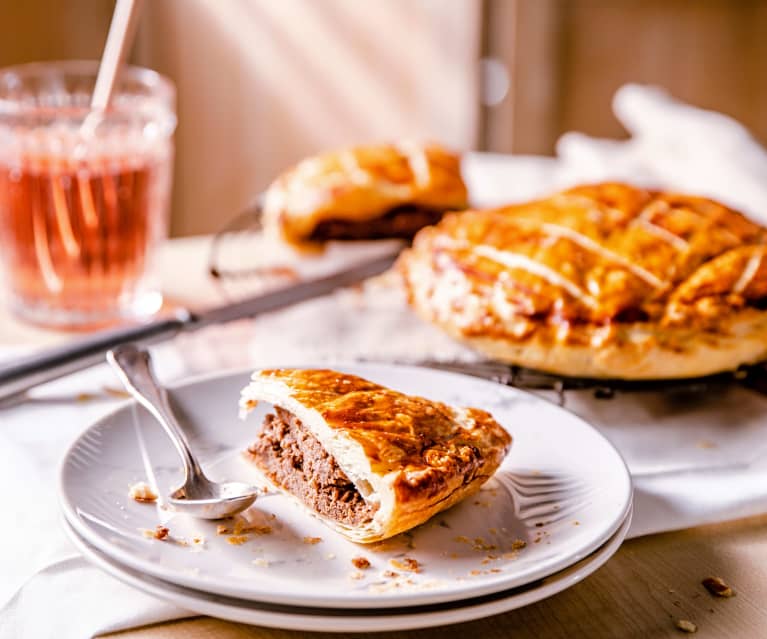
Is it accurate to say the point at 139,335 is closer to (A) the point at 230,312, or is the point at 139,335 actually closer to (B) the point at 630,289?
(A) the point at 230,312

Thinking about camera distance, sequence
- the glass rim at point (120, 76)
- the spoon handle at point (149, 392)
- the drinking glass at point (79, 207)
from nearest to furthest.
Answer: the spoon handle at point (149, 392) < the drinking glass at point (79, 207) < the glass rim at point (120, 76)

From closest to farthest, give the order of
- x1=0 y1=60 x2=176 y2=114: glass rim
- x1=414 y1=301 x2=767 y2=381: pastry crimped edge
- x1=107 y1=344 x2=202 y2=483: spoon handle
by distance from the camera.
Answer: x1=107 y1=344 x2=202 y2=483: spoon handle → x1=414 y1=301 x2=767 y2=381: pastry crimped edge → x1=0 y1=60 x2=176 y2=114: glass rim

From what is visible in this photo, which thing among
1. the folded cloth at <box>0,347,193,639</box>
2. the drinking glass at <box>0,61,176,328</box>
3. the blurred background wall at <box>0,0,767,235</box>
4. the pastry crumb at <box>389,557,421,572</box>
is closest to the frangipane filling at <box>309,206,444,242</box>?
the drinking glass at <box>0,61,176,328</box>

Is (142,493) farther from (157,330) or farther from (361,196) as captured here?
(361,196)

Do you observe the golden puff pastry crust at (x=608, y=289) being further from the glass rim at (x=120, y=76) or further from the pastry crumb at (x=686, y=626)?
the glass rim at (x=120, y=76)

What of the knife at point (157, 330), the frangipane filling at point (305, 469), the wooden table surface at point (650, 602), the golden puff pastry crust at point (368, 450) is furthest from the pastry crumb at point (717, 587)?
the knife at point (157, 330)

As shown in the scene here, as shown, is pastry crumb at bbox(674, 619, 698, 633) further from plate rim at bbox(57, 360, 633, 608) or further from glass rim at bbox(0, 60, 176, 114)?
glass rim at bbox(0, 60, 176, 114)

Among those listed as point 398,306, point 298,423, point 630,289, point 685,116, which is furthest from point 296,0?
point 298,423
